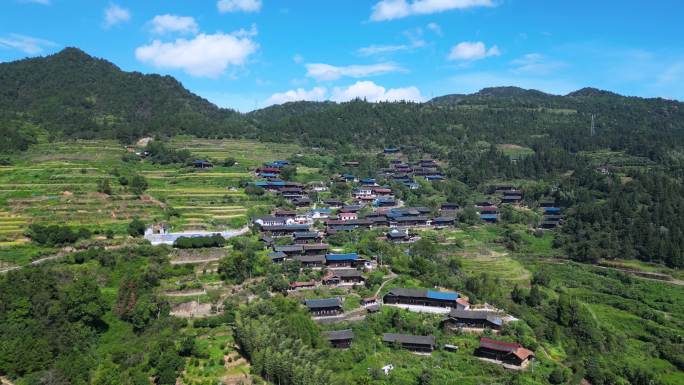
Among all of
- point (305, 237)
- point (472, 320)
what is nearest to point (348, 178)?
point (305, 237)

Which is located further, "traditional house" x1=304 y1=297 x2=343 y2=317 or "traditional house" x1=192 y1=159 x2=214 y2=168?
"traditional house" x1=192 y1=159 x2=214 y2=168

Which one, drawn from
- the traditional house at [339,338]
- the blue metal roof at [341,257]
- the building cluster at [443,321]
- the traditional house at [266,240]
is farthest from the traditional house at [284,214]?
the traditional house at [339,338]

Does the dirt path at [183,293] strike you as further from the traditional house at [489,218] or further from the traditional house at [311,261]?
the traditional house at [489,218]

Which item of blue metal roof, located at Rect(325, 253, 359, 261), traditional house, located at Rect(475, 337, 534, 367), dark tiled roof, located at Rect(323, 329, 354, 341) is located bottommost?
traditional house, located at Rect(475, 337, 534, 367)

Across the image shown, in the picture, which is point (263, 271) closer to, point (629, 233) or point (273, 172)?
point (273, 172)

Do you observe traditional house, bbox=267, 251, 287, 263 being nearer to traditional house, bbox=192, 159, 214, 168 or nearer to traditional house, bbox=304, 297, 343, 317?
traditional house, bbox=304, 297, 343, 317

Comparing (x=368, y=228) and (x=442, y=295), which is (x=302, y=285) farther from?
(x=368, y=228)

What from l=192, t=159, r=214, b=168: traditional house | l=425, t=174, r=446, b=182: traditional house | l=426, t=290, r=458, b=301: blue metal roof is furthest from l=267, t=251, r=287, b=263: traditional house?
l=425, t=174, r=446, b=182: traditional house
